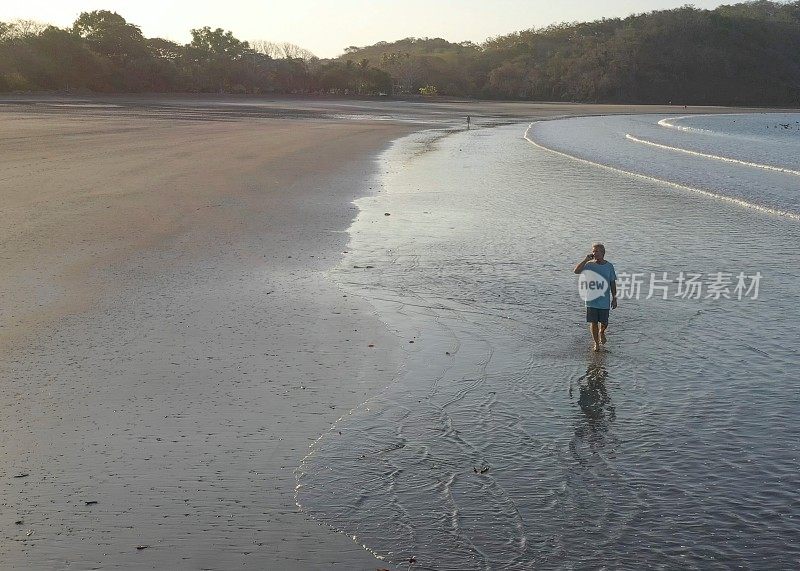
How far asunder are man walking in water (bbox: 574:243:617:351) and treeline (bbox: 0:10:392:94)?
6499 centimetres

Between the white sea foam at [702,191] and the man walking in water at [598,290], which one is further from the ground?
the man walking in water at [598,290]

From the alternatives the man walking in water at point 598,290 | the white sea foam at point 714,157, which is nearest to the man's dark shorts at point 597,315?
the man walking in water at point 598,290

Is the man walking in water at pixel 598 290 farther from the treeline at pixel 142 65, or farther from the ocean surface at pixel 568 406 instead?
the treeline at pixel 142 65

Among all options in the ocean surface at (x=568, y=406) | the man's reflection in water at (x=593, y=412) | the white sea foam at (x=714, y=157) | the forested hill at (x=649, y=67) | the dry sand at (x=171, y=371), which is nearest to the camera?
the dry sand at (x=171, y=371)

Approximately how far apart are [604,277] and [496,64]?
512ft

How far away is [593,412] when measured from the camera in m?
6.87

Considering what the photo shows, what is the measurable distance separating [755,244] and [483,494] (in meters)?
10.5

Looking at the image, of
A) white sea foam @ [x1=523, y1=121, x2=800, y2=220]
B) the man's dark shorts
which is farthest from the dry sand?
white sea foam @ [x1=523, y1=121, x2=800, y2=220]

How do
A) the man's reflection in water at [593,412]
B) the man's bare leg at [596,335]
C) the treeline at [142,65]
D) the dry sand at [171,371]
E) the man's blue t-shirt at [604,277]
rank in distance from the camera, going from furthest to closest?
the treeline at [142,65] → the man's bare leg at [596,335] → the man's blue t-shirt at [604,277] → the man's reflection in water at [593,412] → the dry sand at [171,371]

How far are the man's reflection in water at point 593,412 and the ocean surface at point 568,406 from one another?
2 cm

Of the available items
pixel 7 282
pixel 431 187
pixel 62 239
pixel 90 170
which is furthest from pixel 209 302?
pixel 90 170

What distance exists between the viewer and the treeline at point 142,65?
232ft

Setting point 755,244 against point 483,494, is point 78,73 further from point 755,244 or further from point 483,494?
point 483,494

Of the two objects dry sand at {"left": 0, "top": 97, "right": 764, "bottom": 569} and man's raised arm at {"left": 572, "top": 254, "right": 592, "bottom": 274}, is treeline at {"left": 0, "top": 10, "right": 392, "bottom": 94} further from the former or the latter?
man's raised arm at {"left": 572, "top": 254, "right": 592, "bottom": 274}
